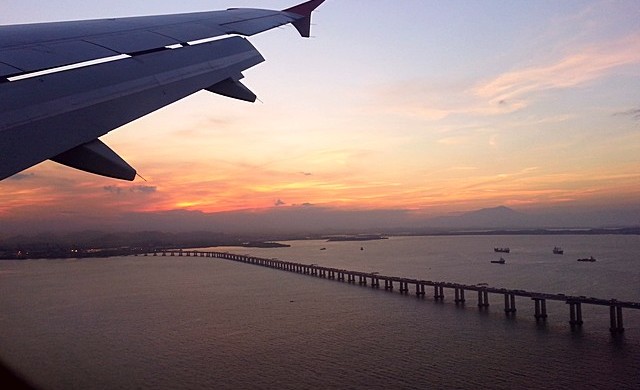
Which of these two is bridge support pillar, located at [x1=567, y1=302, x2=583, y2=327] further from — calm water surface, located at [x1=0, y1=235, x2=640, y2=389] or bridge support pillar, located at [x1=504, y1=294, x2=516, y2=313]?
bridge support pillar, located at [x1=504, y1=294, x2=516, y2=313]

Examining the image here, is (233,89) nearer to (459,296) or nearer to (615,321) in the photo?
(615,321)

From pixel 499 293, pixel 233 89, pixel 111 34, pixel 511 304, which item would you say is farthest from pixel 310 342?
pixel 111 34

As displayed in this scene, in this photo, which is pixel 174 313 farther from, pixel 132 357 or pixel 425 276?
pixel 425 276

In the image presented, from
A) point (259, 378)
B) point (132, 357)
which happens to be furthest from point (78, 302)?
point (259, 378)

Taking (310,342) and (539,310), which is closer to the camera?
(310,342)

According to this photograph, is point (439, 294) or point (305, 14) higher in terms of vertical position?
point (305, 14)

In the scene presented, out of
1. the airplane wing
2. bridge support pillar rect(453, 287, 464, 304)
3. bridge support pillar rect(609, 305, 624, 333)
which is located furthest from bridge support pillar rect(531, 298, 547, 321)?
the airplane wing
